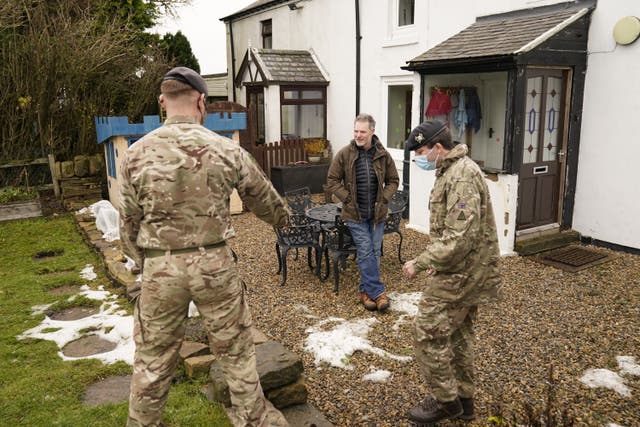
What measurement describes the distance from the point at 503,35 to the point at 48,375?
23.0 feet

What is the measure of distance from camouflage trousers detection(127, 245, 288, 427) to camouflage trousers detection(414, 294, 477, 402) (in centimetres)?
108

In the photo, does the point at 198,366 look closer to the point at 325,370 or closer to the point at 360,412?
the point at 325,370

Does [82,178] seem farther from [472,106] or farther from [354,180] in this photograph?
[472,106]

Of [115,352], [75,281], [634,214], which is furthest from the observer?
[634,214]

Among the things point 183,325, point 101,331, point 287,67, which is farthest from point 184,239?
point 287,67

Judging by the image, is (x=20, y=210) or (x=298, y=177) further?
(x=298, y=177)

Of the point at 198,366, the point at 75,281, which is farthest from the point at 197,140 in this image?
the point at 75,281

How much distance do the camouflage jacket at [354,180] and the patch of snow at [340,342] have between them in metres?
1.08

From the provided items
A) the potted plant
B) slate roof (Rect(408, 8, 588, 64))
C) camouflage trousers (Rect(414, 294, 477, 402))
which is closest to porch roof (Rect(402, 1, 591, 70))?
slate roof (Rect(408, 8, 588, 64))

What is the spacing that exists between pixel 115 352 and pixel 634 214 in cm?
669

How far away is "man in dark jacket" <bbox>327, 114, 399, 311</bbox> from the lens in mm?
5426

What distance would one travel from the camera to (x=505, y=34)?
754 cm

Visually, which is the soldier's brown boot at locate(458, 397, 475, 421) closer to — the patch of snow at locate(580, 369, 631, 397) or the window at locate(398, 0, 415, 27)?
the patch of snow at locate(580, 369, 631, 397)

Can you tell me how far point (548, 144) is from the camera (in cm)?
787
